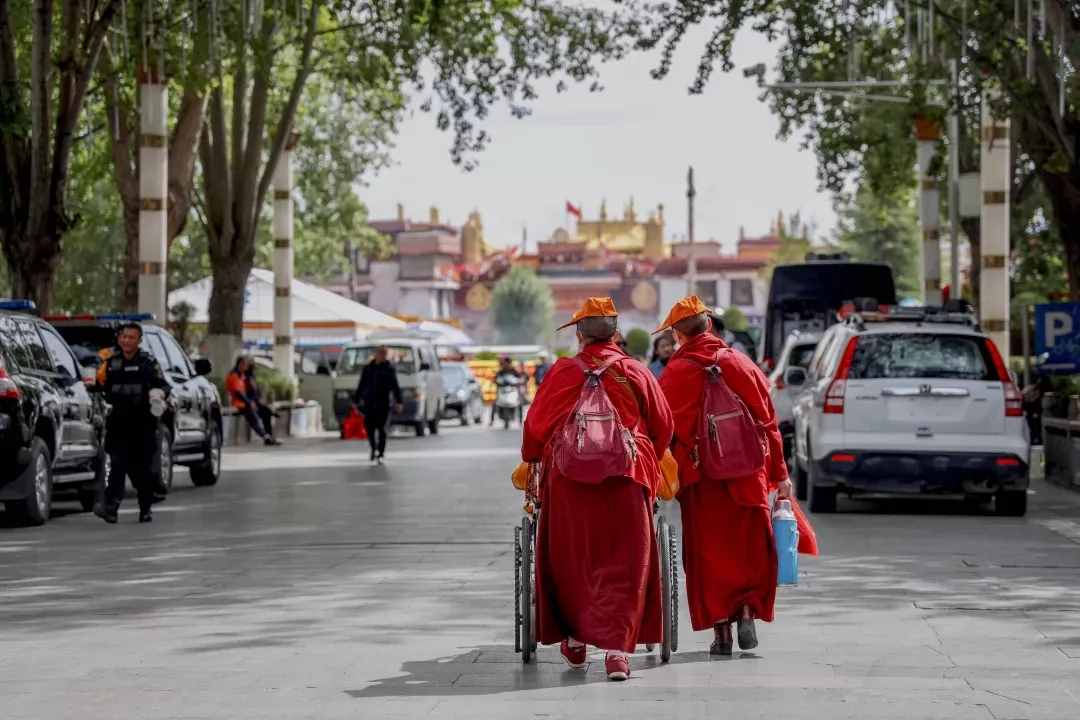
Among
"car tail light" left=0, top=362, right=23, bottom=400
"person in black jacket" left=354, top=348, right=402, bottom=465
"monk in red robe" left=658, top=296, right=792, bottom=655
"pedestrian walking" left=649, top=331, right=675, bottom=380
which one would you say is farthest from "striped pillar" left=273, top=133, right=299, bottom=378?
"monk in red robe" left=658, top=296, right=792, bottom=655

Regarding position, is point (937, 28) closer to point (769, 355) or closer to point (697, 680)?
point (769, 355)

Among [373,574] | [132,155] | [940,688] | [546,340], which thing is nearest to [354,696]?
[940,688]

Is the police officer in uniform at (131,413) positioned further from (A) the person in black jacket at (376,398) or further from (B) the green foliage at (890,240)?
(B) the green foliage at (890,240)

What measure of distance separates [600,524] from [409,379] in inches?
1380

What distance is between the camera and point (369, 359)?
45.5m

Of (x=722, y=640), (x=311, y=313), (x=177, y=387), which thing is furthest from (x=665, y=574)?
(x=311, y=313)

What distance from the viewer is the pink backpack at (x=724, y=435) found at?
10086 millimetres

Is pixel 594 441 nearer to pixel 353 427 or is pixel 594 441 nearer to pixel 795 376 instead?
pixel 795 376

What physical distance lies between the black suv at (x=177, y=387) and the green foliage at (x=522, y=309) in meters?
134

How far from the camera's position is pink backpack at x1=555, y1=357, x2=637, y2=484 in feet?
30.0

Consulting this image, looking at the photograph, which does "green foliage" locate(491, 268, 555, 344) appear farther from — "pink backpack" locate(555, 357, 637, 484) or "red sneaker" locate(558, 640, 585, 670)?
"pink backpack" locate(555, 357, 637, 484)

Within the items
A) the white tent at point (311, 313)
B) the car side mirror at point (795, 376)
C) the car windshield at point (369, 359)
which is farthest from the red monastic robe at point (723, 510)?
the white tent at point (311, 313)

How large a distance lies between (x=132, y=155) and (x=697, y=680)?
29231 millimetres

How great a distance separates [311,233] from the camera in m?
71.9
